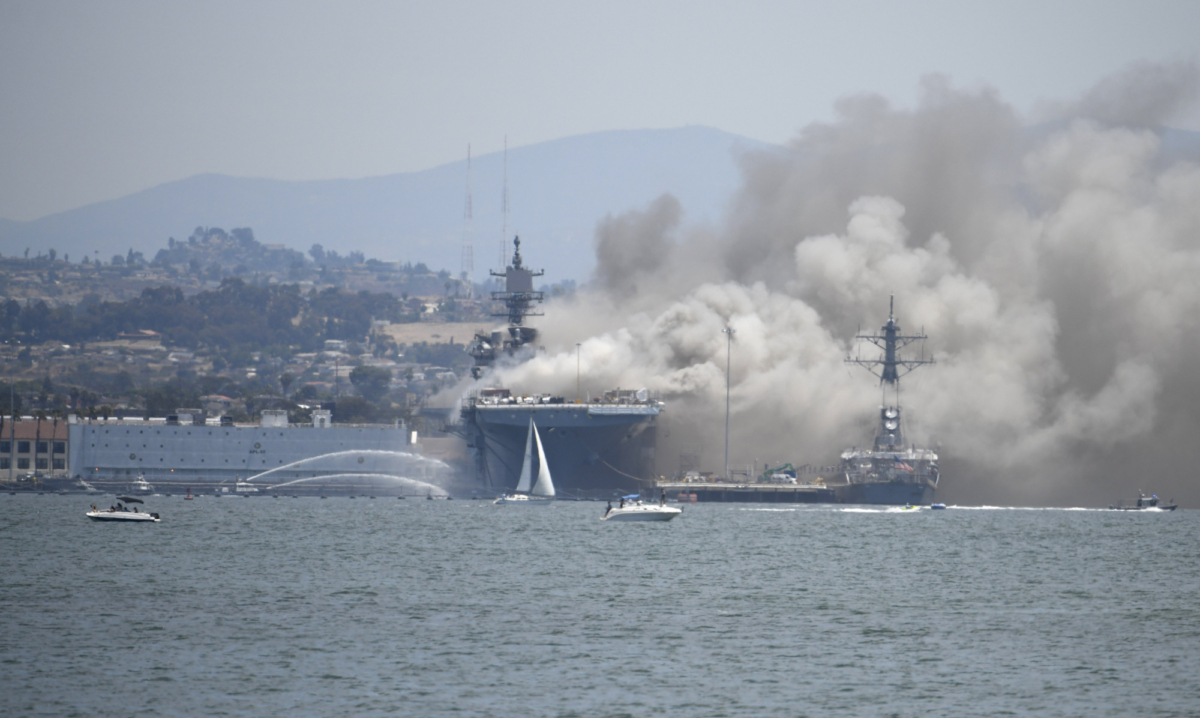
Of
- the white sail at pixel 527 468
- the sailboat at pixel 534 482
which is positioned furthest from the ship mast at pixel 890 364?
the white sail at pixel 527 468

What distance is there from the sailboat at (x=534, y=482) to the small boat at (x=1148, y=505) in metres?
50.8

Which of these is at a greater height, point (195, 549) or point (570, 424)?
point (570, 424)

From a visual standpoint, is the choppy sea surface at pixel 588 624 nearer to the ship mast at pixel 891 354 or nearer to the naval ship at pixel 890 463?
the naval ship at pixel 890 463

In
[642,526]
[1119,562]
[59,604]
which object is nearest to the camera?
[59,604]

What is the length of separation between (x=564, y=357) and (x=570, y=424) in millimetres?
19250

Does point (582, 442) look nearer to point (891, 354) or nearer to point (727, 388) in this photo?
point (727, 388)

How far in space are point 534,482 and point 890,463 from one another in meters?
32.0

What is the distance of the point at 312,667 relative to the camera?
40.8 metres

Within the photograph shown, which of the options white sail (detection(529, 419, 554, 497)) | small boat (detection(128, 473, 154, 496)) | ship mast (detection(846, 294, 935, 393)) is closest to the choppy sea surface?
white sail (detection(529, 419, 554, 497))

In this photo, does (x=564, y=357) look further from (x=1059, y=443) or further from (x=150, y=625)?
(x=150, y=625)

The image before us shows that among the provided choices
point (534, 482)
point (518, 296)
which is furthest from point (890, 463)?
point (518, 296)

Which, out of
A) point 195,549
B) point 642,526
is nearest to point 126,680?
point 195,549

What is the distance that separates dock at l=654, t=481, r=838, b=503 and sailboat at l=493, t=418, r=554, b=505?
14585 mm

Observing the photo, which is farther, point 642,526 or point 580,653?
point 642,526
